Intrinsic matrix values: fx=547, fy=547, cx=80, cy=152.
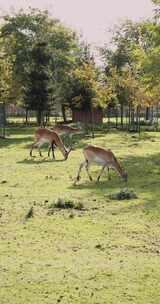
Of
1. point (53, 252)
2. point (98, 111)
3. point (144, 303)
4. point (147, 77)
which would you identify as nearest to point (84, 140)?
point (147, 77)

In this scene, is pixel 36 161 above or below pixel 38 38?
below

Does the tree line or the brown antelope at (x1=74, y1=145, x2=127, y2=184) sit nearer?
the brown antelope at (x1=74, y1=145, x2=127, y2=184)

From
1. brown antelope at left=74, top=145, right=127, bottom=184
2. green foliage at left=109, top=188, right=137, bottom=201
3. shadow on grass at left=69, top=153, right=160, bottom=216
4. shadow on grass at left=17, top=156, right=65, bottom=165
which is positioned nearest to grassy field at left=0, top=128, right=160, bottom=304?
shadow on grass at left=69, top=153, right=160, bottom=216

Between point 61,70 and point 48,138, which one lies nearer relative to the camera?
point 48,138

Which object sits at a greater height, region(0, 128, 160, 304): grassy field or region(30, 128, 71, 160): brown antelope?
region(30, 128, 71, 160): brown antelope

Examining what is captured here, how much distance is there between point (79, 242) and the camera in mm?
10352

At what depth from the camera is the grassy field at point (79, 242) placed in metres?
7.85

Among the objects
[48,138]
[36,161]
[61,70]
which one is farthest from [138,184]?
[61,70]

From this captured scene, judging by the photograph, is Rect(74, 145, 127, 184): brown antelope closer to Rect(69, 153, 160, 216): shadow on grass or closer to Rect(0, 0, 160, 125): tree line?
Rect(69, 153, 160, 216): shadow on grass

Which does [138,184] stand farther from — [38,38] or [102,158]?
[38,38]

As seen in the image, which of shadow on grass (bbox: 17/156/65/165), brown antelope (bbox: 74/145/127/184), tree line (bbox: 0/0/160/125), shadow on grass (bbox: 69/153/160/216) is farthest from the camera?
tree line (bbox: 0/0/160/125)

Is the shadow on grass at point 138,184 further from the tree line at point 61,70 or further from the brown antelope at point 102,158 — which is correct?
the tree line at point 61,70

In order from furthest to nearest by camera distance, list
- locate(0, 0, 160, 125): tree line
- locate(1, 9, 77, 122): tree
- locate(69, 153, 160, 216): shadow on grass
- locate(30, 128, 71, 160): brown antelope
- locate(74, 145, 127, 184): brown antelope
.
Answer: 1. locate(1, 9, 77, 122): tree
2. locate(0, 0, 160, 125): tree line
3. locate(30, 128, 71, 160): brown antelope
4. locate(74, 145, 127, 184): brown antelope
5. locate(69, 153, 160, 216): shadow on grass

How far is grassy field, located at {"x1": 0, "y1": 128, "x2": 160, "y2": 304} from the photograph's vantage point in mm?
7848
